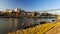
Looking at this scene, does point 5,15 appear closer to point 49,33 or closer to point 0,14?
point 0,14

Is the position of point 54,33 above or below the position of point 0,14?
above

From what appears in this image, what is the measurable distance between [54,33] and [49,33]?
1.54 feet

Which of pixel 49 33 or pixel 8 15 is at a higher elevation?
pixel 49 33

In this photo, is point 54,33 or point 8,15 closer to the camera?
point 54,33

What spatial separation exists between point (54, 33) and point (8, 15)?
141833 mm

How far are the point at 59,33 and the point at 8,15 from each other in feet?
466

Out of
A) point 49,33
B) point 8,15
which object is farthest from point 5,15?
point 49,33

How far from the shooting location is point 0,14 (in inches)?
5901

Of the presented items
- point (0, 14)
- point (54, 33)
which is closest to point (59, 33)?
point (54, 33)

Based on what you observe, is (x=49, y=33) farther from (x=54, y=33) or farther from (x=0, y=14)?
(x=0, y=14)

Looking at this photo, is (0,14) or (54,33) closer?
(54,33)

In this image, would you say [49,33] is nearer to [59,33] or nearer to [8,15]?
[59,33]

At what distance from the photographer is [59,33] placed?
1266 cm

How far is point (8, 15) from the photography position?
501ft
